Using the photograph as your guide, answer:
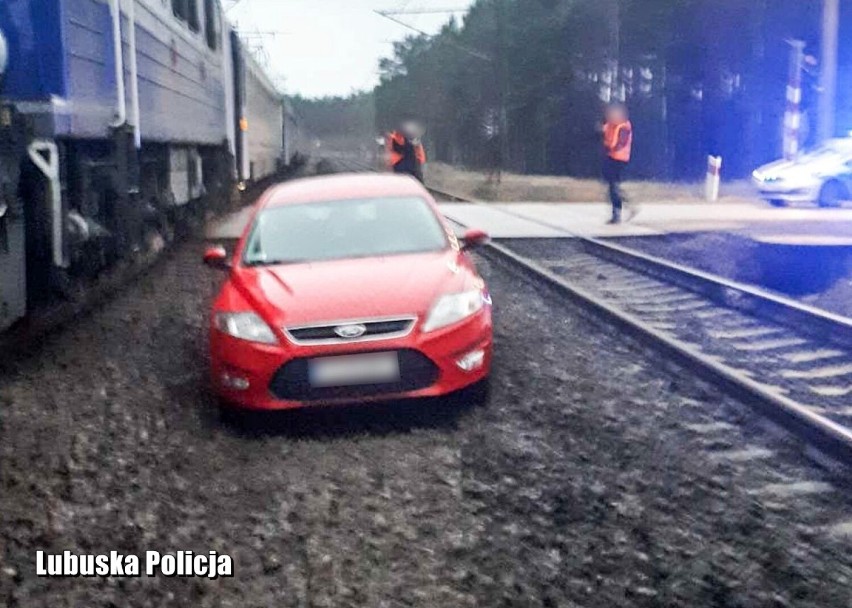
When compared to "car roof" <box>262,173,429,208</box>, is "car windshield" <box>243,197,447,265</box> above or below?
below

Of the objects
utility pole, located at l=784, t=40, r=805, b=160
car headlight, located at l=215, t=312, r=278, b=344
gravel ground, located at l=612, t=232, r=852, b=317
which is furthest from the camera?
utility pole, located at l=784, t=40, r=805, b=160

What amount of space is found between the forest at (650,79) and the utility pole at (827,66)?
396 cm

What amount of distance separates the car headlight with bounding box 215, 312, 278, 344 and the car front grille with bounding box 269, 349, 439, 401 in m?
0.19

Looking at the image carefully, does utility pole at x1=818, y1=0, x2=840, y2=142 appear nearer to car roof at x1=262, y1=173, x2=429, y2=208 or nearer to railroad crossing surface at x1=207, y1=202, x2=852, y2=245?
railroad crossing surface at x1=207, y1=202, x2=852, y2=245

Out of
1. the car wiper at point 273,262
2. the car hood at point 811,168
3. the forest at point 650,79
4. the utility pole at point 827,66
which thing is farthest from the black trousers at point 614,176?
the car wiper at point 273,262

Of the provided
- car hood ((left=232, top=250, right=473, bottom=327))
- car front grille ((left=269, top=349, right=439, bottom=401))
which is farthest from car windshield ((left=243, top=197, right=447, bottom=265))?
car front grille ((left=269, top=349, right=439, bottom=401))

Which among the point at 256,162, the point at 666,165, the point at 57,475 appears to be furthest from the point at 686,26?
the point at 57,475

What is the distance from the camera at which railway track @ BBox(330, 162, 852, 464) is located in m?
7.14

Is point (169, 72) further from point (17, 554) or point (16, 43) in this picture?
point (17, 554)

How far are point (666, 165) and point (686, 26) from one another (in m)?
5.84

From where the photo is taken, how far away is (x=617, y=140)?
19766 millimetres

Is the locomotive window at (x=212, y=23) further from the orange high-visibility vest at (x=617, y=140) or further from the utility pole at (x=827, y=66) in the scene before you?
the utility pole at (x=827, y=66)

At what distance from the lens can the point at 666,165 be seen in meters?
46.6

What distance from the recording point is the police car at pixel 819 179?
78.8 ft
